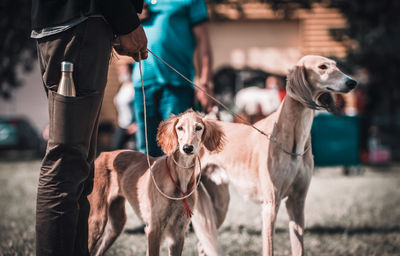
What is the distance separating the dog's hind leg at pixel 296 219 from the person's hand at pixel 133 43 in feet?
5.06

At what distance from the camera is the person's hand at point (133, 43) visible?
246 centimetres

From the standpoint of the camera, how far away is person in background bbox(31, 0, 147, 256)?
2229 mm

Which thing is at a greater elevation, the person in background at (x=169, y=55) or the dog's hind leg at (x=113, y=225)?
the person in background at (x=169, y=55)

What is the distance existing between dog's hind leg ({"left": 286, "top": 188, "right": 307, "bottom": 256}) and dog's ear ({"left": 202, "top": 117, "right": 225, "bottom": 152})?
29.3 inches

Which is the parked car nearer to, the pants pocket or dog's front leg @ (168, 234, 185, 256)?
dog's front leg @ (168, 234, 185, 256)

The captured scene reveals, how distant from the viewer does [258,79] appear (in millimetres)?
16266

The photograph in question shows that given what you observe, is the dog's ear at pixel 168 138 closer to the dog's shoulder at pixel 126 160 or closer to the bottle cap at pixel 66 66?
the dog's shoulder at pixel 126 160

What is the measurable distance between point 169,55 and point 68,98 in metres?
1.79

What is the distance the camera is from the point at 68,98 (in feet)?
7.27

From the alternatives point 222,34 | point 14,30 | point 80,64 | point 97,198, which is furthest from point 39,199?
point 222,34

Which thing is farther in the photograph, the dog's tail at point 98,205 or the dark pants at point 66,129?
the dog's tail at point 98,205

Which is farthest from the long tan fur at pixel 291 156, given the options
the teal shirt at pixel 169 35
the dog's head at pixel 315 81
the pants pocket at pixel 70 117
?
the pants pocket at pixel 70 117

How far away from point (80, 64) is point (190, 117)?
2.91 feet

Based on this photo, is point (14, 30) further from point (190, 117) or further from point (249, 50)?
point (190, 117)
